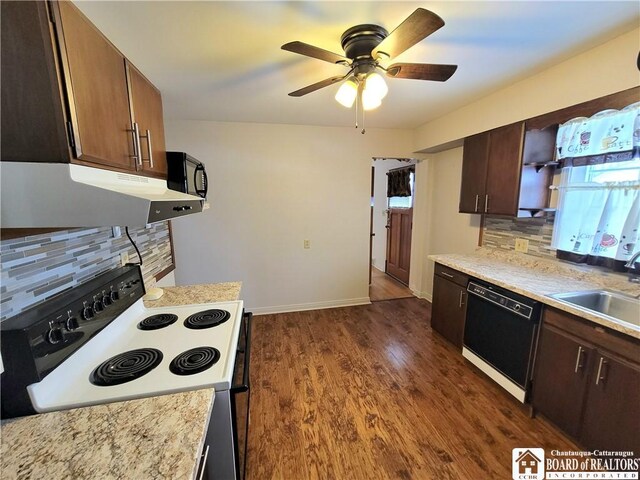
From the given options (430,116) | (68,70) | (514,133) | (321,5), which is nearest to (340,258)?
(430,116)

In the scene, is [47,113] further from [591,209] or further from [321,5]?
[591,209]

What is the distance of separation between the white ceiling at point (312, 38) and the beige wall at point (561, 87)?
7 cm

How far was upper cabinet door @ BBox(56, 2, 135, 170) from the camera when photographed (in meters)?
0.91

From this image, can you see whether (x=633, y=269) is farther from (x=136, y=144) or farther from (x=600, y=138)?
(x=136, y=144)

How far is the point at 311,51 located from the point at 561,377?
2297 mm

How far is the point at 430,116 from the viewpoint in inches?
117

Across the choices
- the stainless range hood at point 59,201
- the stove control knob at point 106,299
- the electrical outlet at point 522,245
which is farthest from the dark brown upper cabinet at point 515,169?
the stove control knob at point 106,299

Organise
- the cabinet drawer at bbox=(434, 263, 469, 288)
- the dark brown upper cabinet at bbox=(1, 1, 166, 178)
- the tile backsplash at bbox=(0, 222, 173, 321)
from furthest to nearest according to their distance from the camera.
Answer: the cabinet drawer at bbox=(434, 263, 469, 288) < the tile backsplash at bbox=(0, 222, 173, 321) < the dark brown upper cabinet at bbox=(1, 1, 166, 178)

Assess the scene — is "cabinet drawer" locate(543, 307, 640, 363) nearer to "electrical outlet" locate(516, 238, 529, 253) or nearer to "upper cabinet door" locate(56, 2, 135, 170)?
"electrical outlet" locate(516, 238, 529, 253)

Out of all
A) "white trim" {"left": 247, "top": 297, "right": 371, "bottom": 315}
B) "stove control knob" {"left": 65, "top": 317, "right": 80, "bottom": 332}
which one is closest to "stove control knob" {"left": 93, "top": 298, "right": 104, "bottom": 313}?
"stove control knob" {"left": 65, "top": 317, "right": 80, "bottom": 332}

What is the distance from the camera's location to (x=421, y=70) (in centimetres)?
145

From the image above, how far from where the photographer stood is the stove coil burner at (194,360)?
41.2 inches

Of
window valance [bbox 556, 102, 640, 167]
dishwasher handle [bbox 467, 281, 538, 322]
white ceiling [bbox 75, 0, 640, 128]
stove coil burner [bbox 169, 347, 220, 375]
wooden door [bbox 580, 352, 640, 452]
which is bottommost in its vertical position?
wooden door [bbox 580, 352, 640, 452]

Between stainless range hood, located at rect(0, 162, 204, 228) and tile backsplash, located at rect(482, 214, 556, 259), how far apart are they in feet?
9.13
